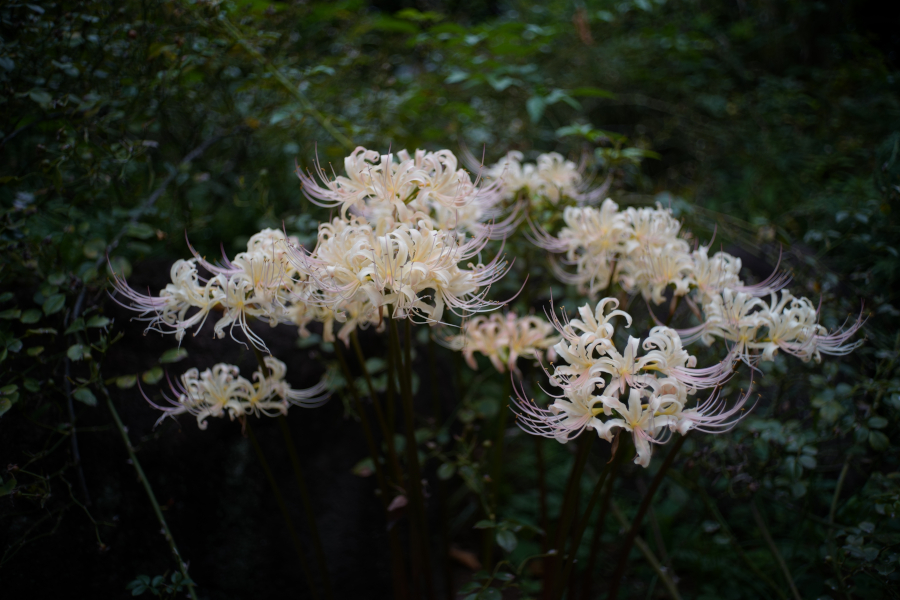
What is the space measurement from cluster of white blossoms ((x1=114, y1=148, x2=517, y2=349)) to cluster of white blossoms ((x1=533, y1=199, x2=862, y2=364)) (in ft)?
A: 1.30

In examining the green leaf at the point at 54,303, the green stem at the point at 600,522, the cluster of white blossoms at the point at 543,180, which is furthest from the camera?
the cluster of white blossoms at the point at 543,180

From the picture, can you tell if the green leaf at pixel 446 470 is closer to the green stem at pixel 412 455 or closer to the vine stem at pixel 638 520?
the green stem at pixel 412 455

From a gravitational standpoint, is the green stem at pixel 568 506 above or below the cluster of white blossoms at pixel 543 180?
below

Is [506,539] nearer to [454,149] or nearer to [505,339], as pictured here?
[505,339]

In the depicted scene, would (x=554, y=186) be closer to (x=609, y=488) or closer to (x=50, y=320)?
(x=609, y=488)

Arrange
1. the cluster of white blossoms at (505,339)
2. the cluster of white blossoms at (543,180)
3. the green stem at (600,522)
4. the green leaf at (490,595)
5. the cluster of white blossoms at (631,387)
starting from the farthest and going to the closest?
the cluster of white blossoms at (543,180), the cluster of white blossoms at (505,339), the green stem at (600,522), the green leaf at (490,595), the cluster of white blossoms at (631,387)

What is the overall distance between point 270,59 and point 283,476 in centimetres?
166

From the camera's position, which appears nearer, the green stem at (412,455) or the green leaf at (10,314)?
the green stem at (412,455)

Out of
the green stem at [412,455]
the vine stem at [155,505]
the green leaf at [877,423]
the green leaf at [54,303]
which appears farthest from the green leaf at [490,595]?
the green leaf at [54,303]

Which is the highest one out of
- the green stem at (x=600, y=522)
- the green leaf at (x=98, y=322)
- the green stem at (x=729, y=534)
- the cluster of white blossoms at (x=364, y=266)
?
the cluster of white blossoms at (x=364, y=266)

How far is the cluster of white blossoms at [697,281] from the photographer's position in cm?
121

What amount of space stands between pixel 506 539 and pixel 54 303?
141 cm

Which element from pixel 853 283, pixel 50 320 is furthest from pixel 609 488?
pixel 50 320

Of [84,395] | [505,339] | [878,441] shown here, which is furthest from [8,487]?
[878,441]
